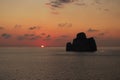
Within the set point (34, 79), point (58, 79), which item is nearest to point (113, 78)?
point (58, 79)

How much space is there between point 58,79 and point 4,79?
1362cm

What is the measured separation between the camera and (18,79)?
7812cm

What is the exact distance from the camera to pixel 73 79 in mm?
77625

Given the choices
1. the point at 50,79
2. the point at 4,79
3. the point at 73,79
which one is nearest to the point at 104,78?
the point at 73,79

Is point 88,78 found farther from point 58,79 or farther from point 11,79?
point 11,79

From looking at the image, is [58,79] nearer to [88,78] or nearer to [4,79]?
[88,78]

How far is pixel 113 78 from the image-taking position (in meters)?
78.9

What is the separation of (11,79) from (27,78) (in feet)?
14.3

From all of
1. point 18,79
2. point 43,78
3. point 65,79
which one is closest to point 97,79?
point 65,79

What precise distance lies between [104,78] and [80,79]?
642 centimetres

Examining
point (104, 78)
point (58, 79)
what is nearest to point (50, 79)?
point (58, 79)

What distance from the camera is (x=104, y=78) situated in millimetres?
79375

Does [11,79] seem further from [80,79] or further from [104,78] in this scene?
[104,78]

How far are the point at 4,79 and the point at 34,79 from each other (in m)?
7.57
